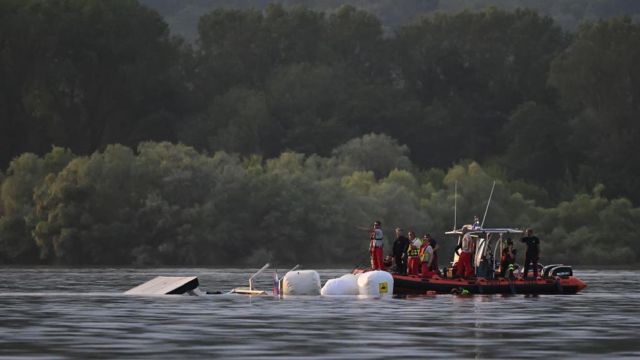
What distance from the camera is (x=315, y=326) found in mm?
38250

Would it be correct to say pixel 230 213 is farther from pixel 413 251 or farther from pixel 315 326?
pixel 315 326

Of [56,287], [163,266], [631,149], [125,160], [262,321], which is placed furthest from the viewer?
[631,149]

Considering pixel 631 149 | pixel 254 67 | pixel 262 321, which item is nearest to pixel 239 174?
pixel 631 149

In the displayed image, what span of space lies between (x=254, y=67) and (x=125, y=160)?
4865 centimetres

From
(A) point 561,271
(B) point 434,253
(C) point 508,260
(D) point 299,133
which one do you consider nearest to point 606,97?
(D) point 299,133

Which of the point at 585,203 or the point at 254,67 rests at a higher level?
the point at 254,67

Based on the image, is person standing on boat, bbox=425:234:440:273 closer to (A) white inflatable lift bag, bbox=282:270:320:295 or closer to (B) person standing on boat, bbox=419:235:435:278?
(B) person standing on boat, bbox=419:235:435:278

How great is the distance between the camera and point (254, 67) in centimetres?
15925

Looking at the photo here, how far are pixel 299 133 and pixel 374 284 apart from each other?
3446 inches

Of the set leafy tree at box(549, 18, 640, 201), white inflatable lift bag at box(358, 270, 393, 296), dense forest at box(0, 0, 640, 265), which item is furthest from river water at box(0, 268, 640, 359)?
leafy tree at box(549, 18, 640, 201)

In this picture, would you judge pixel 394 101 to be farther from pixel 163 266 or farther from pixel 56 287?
pixel 56 287

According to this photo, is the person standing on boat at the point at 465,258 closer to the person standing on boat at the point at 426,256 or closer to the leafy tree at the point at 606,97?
the person standing on boat at the point at 426,256

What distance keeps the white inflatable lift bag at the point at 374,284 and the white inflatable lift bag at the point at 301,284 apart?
1748 mm

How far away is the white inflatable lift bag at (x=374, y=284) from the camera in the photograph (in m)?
53.2
